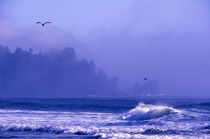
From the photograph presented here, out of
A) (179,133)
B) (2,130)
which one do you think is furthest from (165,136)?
(2,130)

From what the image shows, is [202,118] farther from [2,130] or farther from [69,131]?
[2,130]

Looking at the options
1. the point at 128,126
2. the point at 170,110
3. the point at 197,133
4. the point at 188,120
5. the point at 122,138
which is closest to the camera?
the point at 122,138

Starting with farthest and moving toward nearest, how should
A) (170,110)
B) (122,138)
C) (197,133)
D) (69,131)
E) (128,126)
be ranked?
1. (170,110)
2. (128,126)
3. (69,131)
4. (197,133)
5. (122,138)

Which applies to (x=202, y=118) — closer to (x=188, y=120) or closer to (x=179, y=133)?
(x=188, y=120)

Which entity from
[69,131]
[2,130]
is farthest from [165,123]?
[2,130]

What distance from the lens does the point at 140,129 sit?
944 inches

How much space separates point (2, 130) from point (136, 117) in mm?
12115

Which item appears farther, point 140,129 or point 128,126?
point 128,126

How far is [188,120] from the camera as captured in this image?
28.2 m

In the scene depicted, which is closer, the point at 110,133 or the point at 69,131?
the point at 110,133

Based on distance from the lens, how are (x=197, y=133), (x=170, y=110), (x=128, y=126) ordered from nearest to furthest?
(x=197, y=133)
(x=128, y=126)
(x=170, y=110)

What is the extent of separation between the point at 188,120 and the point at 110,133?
321 inches

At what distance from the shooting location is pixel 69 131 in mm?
23875

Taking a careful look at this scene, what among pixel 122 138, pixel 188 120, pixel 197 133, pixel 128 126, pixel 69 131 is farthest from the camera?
pixel 188 120
